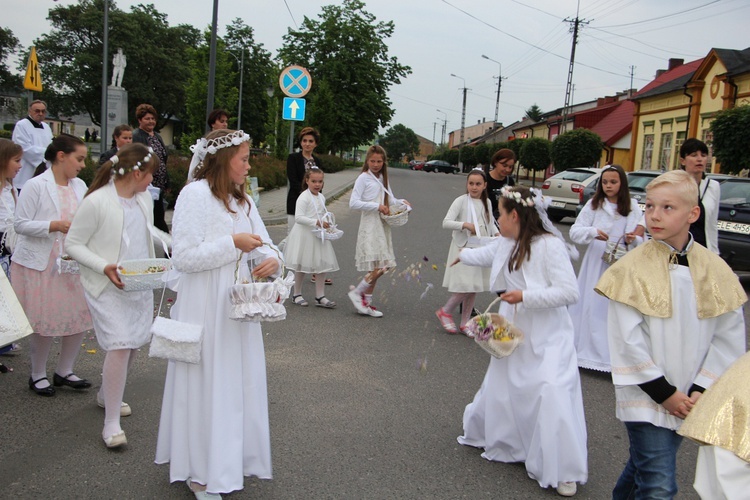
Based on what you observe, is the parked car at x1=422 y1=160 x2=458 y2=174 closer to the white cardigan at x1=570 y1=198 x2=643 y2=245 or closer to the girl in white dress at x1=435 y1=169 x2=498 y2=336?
the girl in white dress at x1=435 y1=169 x2=498 y2=336

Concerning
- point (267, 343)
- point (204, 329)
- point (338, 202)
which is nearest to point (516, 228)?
point (204, 329)

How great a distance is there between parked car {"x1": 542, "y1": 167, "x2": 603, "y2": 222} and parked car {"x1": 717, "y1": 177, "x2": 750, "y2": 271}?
304 inches

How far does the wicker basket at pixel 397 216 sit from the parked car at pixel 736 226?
19.3 ft

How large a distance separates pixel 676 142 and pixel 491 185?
108ft

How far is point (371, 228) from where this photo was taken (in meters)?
7.48

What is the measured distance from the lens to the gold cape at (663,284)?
2635mm

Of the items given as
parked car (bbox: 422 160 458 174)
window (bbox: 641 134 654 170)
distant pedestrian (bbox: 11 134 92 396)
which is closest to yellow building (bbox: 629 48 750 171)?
window (bbox: 641 134 654 170)

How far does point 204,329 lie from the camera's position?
10.5 ft

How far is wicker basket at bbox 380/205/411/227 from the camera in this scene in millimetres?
7344

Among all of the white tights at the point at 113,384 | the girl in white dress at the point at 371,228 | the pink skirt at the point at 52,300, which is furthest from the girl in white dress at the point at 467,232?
the white tights at the point at 113,384

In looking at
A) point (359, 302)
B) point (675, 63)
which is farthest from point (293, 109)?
point (675, 63)

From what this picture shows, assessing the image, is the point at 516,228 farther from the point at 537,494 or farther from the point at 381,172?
the point at 381,172

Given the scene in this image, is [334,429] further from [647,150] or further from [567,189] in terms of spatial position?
[647,150]

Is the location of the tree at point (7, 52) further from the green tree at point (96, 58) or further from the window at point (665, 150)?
the window at point (665, 150)
